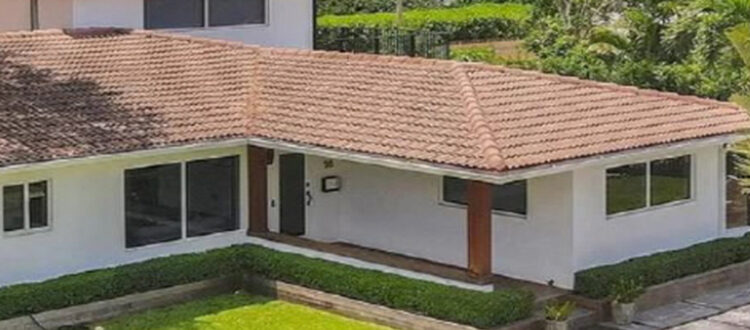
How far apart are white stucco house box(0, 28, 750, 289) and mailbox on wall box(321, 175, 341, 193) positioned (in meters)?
0.02

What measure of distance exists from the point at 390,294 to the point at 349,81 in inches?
197

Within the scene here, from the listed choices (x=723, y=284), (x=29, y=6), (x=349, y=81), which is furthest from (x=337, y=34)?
(x=723, y=284)

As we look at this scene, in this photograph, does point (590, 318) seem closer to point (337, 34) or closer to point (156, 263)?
point (156, 263)

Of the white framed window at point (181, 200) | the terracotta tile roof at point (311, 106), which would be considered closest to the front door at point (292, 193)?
the white framed window at point (181, 200)

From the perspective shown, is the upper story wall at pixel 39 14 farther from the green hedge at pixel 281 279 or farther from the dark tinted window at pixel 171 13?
the green hedge at pixel 281 279

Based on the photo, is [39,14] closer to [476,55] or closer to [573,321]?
[573,321]

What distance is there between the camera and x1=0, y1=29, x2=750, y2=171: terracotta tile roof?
21.2 meters

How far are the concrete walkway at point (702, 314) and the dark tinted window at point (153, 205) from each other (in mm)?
7035

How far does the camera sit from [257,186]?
23812 millimetres

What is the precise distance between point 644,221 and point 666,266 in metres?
0.98

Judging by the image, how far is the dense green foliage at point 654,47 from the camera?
32.4 m

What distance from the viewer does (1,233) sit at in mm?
20703

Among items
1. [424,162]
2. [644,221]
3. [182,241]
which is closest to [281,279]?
[182,241]

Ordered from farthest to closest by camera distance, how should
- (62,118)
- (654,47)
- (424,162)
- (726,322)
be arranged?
(654,47)
(62,118)
(726,322)
(424,162)
